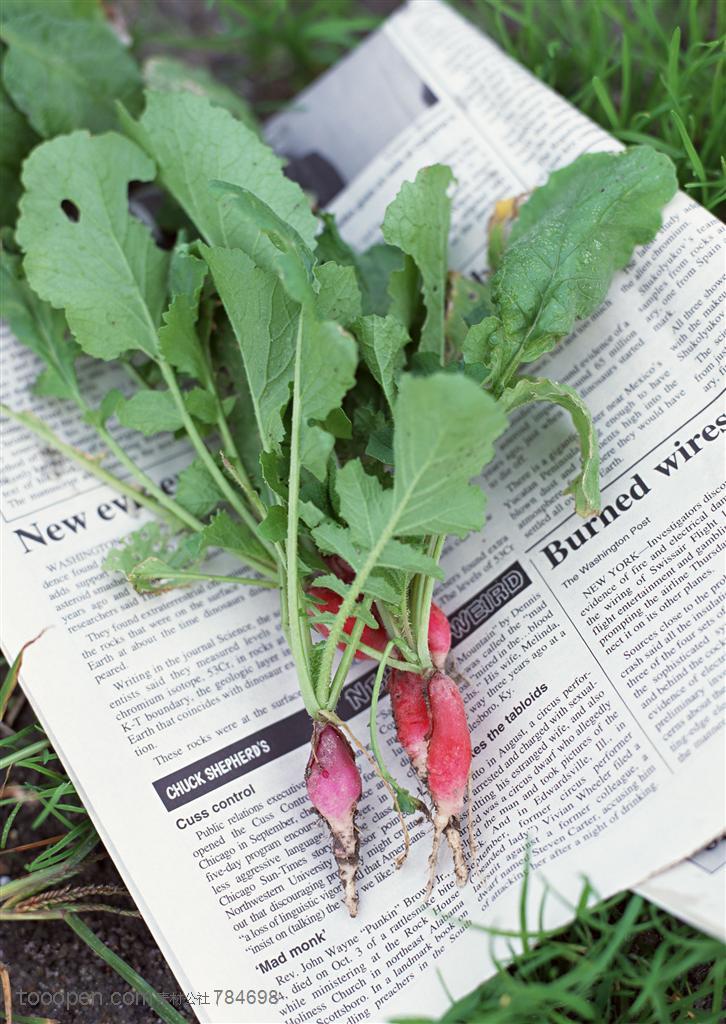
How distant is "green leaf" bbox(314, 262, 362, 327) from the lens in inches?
32.8

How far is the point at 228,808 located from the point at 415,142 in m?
0.88

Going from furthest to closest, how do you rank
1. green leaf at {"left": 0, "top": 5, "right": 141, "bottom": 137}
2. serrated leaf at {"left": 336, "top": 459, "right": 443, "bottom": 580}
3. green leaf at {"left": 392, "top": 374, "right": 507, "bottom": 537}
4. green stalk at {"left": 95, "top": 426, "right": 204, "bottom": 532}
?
1. green leaf at {"left": 0, "top": 5, "right": 141, "bottom": 137}
2. green stalk at {"left": 95, "top": 426, "right": 204, "bottom": 532}
3. serrated leaf at {"left": 336, "top": 459, "right": 443, "bottom": 580}
4. green leaf at {"left": 392, "top": 374, "right": 507, "bottom": 537}

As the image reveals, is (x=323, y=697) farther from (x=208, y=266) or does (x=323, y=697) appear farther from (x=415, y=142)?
(x=415, y=142)

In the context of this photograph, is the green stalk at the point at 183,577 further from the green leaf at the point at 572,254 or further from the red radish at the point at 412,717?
the green leaf at the point at 572,254

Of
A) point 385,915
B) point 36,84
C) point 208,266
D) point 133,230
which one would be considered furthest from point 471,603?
point 36,84

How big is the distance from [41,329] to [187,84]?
1.39 feet

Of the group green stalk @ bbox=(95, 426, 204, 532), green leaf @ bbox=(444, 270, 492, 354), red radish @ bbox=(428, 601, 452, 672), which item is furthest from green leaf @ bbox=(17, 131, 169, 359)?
red radish @ bbox=(428, 601, 452, 672)

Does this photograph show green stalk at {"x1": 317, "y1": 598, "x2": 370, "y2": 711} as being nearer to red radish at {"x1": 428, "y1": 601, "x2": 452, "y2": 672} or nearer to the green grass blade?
red radish at {"x1": 428, "y1": 601, "x2": 452, "y2": 672}

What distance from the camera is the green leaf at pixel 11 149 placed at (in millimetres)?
1088

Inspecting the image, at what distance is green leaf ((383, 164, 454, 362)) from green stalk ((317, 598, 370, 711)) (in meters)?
0.29

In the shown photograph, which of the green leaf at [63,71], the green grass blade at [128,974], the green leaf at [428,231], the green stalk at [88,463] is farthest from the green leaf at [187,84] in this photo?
the green grass blade at [128,974]

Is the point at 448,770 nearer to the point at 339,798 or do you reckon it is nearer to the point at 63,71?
the point at 339,798

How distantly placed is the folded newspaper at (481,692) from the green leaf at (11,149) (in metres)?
0.20

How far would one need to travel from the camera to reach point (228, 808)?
2.90 ft
